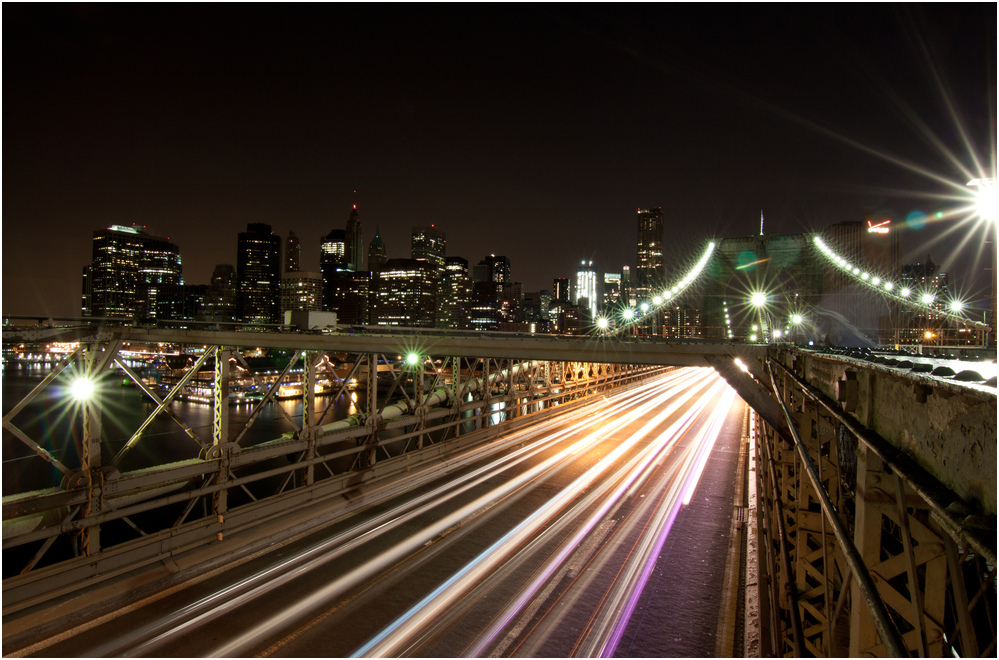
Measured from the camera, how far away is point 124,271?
126m

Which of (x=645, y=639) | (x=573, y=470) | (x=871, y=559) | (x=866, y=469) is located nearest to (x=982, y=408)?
(x=866, y=469)

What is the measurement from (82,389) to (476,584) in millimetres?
9238

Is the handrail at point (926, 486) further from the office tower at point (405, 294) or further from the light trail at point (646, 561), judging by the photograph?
the office tower at point (405, 294)

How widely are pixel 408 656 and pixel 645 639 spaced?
402 cm

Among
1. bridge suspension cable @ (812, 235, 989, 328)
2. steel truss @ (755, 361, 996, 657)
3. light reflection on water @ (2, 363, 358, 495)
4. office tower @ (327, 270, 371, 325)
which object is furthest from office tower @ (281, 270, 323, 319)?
steel truss @ (755, 361, 996, 657)

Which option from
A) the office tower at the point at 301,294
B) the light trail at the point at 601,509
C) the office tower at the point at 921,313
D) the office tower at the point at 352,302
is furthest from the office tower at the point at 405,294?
the light trail at the point at 601,509

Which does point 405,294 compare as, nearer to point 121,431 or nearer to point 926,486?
point 121,431

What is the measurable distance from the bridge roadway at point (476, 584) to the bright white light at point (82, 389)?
442cm

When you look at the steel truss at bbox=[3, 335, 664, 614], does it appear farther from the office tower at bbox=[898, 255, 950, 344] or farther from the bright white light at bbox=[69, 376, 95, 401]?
the office tower at bbox=[898, 255, 950, 344]

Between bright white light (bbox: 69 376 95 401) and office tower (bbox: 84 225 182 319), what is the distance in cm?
12074

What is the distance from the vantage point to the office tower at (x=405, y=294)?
175250 millimetres

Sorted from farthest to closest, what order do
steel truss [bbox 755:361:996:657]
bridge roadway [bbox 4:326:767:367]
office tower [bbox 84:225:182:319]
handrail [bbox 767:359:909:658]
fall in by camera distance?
1. office tower [bbox 84:225:182:319]
2. bridge roadway [bbox 4:326:767:367]
3. handrail [bbox 767:359:909:658]
4. steel truss [bbox 755:361:996:657]

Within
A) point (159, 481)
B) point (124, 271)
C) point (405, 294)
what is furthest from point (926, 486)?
point (405, 294)

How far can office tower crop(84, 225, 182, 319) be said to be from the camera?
116688mm
